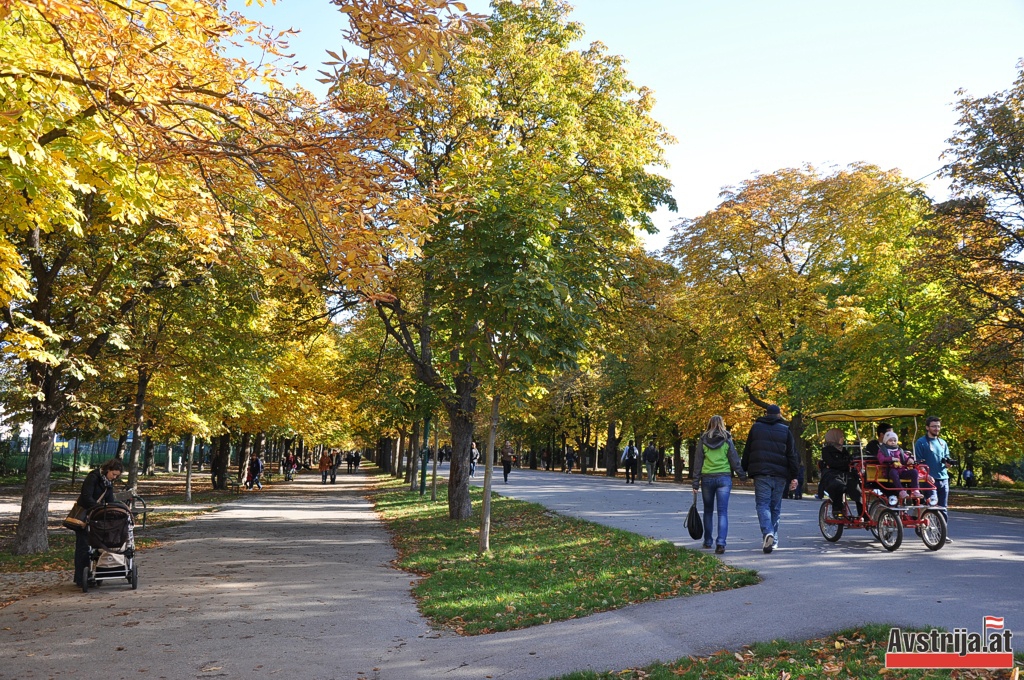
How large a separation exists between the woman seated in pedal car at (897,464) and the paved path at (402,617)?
2.80 ft

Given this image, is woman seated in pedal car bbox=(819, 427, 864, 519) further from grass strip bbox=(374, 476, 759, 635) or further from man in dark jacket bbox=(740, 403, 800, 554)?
grass strip bbox=(374, 476, 759, 635)

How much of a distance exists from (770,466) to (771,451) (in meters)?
0.23

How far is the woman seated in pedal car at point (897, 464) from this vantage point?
1070 cm

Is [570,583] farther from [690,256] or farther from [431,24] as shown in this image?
[690,256]

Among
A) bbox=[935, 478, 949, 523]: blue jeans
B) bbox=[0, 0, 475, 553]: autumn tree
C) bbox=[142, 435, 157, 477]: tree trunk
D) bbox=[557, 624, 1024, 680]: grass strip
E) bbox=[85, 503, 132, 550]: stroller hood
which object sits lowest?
bbox=[142, 435, 157, 477]: tree trunk

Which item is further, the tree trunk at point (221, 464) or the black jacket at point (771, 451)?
the tree trunk at point (221, 464)

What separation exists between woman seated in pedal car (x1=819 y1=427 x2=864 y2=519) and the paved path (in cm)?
62

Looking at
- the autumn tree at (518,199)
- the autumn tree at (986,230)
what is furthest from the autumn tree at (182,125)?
the autumn tree at (986,230)

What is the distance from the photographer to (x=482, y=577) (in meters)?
10.2

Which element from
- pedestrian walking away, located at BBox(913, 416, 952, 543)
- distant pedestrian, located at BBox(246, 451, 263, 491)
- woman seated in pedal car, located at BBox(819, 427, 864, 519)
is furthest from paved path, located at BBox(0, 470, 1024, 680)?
distant pedestrian, located at BBox(246, 451, 263, 491)

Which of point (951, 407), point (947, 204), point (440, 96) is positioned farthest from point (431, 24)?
point (951, 407)

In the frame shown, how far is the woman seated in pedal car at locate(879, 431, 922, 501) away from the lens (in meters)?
10.7

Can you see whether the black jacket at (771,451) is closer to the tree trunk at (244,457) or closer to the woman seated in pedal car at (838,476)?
the woman seated in pedal car at (838,476)

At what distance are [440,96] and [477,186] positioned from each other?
453 centimetres
